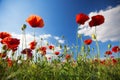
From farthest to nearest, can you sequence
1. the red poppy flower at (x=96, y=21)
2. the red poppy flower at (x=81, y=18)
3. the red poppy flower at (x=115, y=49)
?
1. the red poppy flower at (x=115, y=49)
2. the red poppy flower at (x=81, y=18)
3. the red poppy flower at (x=96, y=21)

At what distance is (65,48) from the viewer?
16.5 feet

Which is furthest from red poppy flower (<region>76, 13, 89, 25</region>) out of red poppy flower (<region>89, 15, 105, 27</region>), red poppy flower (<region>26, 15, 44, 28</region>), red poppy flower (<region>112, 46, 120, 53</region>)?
red poppy flower (<region>112, 46, 120, 53</region>)

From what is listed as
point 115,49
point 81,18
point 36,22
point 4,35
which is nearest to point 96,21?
point 81,18

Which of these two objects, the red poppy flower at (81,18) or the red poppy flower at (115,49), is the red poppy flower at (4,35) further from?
the red poppy flower at (115,49)

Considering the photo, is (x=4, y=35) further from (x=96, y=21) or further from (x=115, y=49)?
(x=115, y=49)

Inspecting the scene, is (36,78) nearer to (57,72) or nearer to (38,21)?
(57,72)

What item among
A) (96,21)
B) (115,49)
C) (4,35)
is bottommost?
(115,49)

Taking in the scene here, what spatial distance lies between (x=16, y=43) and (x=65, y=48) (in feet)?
6.78

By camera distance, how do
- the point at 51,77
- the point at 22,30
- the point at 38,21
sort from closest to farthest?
the point at 51,77
the point at 38,21
the point at 22,30

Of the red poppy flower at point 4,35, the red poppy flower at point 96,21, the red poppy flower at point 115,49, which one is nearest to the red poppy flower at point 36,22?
the red poppy flower at point 4,35

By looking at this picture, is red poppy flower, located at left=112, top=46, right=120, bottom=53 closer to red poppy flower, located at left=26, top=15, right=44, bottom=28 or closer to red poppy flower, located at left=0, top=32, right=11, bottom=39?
red poppy flower, located at left=26, top=15, right=44, bottom=28

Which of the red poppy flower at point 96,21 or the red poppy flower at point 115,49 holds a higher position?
the red poppy flower at point 96,21

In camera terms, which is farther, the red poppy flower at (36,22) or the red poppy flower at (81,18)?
the red poppy flower at (81,18)

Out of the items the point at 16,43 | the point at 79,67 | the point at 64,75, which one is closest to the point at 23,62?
A: the point at 16,43
